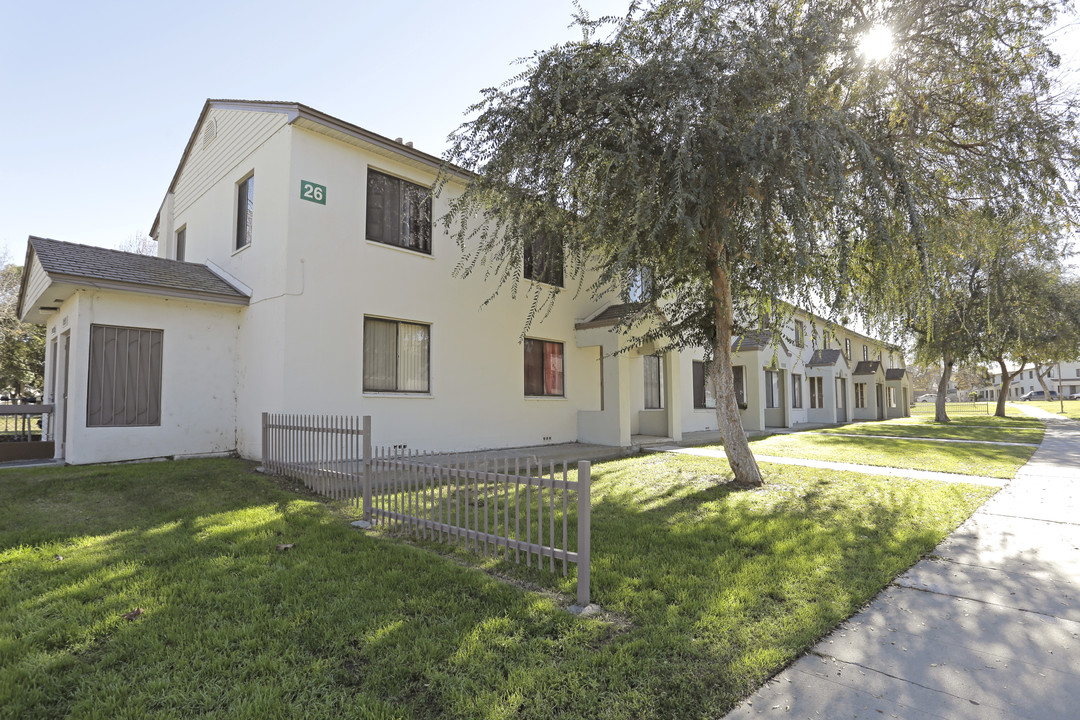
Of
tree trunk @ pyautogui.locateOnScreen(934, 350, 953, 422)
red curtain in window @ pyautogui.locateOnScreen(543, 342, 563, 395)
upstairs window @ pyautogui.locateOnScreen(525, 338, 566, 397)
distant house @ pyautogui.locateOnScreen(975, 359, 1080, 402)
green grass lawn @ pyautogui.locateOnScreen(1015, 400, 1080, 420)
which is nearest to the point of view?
upstairs window @ pyautogui.locateOnScreen(525, 338, 566, 397)

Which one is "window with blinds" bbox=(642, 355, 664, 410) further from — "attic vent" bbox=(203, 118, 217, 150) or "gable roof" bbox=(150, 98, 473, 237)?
"attic vent" bbox=(203, 118, 217, 150)

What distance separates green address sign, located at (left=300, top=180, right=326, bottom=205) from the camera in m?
9.95

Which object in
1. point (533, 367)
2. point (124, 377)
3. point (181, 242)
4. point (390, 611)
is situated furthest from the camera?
point (181, 242)

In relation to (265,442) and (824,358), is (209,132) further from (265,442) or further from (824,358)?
(824,358)

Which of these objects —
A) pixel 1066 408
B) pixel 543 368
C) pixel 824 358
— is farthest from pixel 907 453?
pixel 1066 408

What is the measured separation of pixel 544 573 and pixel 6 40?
14699mm

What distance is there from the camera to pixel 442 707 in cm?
278

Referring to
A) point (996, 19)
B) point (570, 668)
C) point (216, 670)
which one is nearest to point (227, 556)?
point (216, 670)

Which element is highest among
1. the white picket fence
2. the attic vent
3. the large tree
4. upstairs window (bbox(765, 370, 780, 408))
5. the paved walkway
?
the attic vent

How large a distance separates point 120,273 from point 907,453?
17849 millimetres

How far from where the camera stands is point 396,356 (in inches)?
439

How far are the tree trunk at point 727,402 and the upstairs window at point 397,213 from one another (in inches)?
245

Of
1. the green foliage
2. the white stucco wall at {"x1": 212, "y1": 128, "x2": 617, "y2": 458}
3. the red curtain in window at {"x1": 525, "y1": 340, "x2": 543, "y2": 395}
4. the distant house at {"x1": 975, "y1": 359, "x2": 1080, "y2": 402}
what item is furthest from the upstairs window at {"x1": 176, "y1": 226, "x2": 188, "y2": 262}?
the distant house at {"x1": 975, "y1": 359, "x2": 1080, "y2": 402}

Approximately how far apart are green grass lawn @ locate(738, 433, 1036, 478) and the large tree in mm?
4975
